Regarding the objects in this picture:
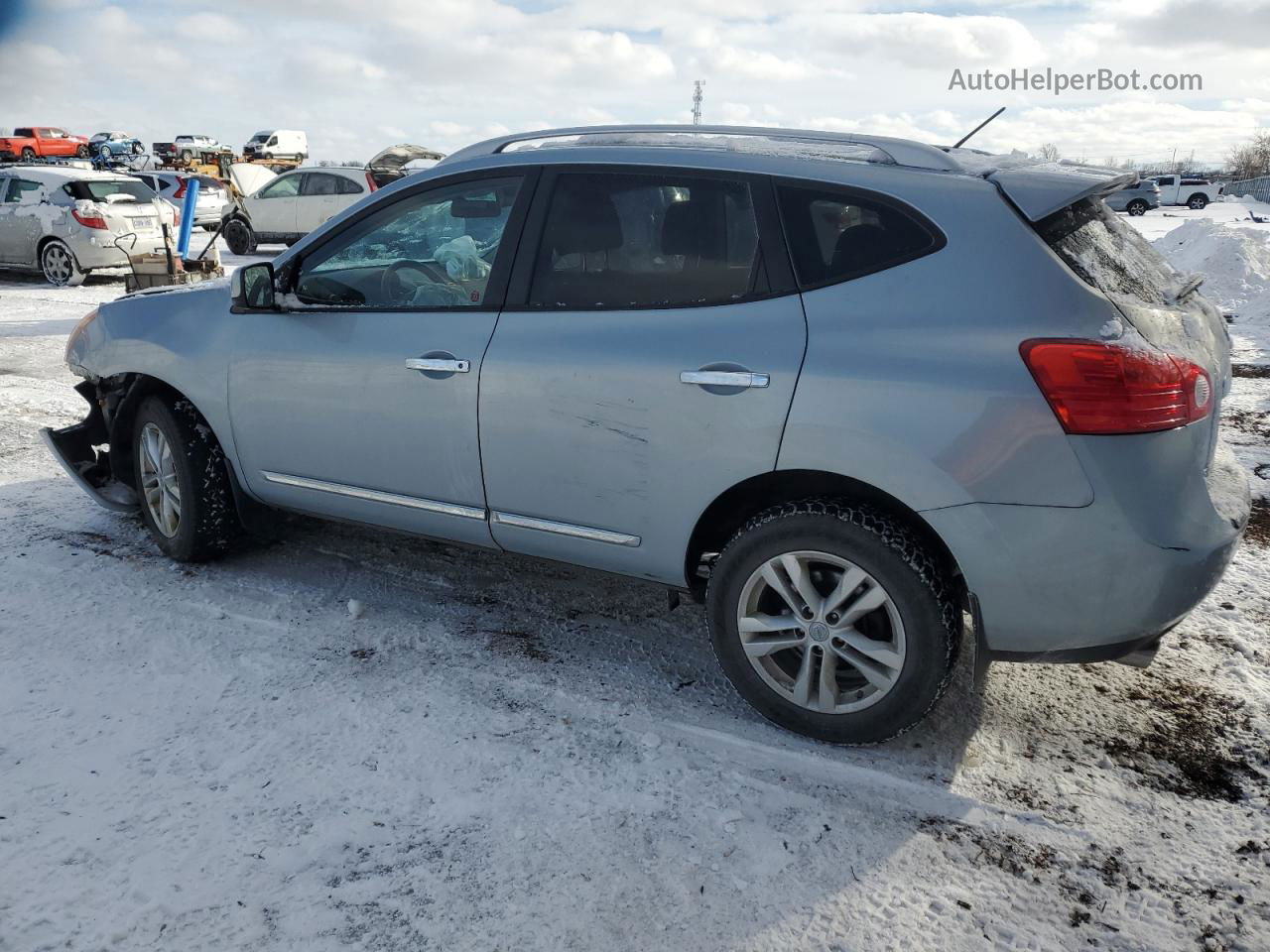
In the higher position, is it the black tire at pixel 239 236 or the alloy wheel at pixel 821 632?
the black tire at pixel 239 236

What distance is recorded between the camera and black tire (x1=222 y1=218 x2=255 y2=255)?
1981cm

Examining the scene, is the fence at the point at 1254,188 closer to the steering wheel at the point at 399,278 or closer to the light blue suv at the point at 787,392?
the light blue suv at the point at 787,392

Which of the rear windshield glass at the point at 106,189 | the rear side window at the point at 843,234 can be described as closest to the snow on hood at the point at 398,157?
the rear windshield glass at the point at 106,189

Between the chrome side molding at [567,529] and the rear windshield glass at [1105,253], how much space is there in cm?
157

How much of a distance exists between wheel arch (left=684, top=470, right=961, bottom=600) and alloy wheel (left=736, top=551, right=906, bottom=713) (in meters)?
0.21

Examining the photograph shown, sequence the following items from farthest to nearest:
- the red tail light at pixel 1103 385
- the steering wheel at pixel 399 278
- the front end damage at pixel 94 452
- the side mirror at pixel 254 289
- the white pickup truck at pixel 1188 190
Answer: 1. the white pickup truck at pixel 1188 190
2. the front end damage at pixel 94 452
3. the side mirror at pixel 254 289
4. the steering wheel at pixel 399 278
5. the red tail light at pixel 1103 385

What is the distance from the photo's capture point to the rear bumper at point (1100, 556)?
8.63 feet

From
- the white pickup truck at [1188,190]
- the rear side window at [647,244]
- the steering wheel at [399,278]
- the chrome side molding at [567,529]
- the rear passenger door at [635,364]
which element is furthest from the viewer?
the white pickup truck at [1188,190]

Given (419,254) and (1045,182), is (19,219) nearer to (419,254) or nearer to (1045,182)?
(419,254)

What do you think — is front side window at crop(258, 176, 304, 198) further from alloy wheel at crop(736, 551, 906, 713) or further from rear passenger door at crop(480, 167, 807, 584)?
alloy wheel at crop(736, 551, 906, 713)

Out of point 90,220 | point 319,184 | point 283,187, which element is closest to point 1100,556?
point 90,220

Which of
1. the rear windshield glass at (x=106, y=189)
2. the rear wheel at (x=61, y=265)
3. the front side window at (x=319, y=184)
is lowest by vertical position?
the rear wheel at (x=61, y=265)

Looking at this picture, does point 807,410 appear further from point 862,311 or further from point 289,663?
point 289,663

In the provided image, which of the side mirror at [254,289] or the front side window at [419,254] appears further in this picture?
the side mirror at [254,289]
